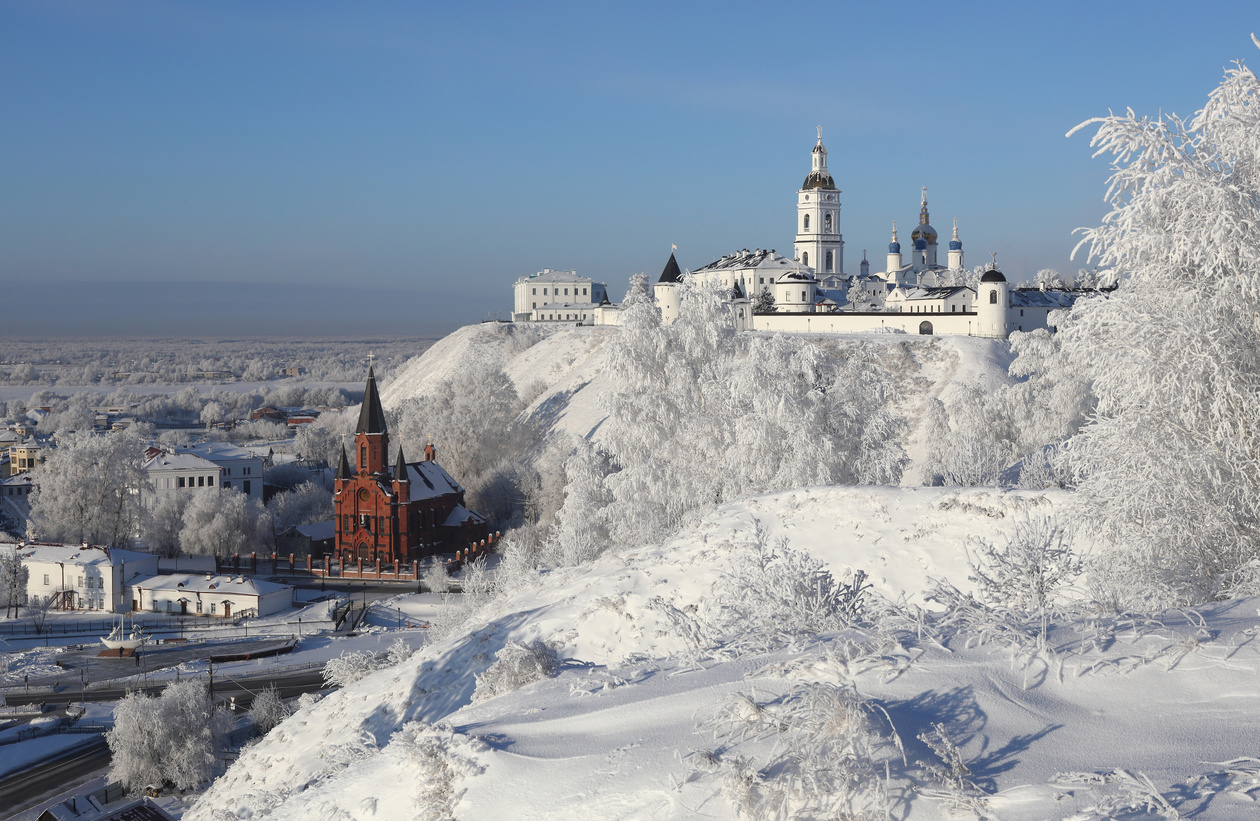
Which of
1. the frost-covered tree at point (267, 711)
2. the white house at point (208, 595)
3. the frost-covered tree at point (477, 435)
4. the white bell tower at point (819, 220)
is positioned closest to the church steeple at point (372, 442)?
the white house at point (208, 595)

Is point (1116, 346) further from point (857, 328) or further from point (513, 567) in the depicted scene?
point (857, 328)

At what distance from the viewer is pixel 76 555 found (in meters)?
43.9

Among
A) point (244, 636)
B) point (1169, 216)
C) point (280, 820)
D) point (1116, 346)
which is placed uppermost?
point (1169, 216)

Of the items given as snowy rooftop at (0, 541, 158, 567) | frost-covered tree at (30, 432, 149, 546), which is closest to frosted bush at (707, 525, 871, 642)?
snowy rooftop at (0, 541, 158, 567)

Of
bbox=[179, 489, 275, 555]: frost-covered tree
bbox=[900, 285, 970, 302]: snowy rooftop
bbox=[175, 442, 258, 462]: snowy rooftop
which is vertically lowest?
bbox=[179, 489, 275, 555]: frost-covered tree

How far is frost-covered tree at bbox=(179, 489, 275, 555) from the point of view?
2026 inches

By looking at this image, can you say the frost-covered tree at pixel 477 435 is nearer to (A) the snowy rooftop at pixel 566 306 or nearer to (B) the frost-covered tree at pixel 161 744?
(B) the frost-covered tree at pixel 161 744

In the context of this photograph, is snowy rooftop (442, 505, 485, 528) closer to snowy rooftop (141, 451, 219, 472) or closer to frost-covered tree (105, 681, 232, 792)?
snowy rooftop (141, 451, 219, 472)

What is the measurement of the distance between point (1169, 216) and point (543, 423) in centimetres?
5909

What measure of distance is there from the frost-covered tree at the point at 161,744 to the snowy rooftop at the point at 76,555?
21184 millimetres

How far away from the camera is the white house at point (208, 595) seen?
41.3m

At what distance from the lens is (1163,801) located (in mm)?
A: 4430

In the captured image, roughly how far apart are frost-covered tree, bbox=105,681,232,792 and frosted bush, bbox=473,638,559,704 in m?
18.2

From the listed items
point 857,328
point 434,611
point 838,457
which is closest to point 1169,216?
point 838,457
